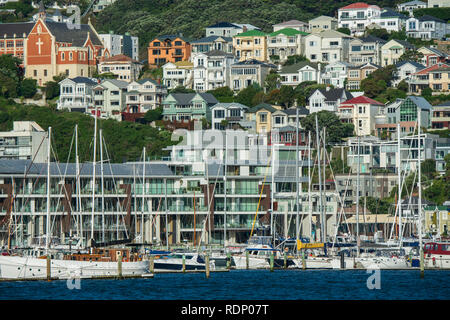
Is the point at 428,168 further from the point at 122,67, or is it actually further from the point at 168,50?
the point at 168,50

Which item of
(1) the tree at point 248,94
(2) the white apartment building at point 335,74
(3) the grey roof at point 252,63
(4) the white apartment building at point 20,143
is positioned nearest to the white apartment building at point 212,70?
(3) the grey roof at point 252,63

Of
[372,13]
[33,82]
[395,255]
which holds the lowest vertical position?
[395,255]

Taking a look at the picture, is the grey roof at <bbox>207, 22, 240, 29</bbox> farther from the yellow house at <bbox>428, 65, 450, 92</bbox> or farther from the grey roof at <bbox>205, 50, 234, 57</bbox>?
the yellow house at <bbox>428, 65, 450, 92</bbox>

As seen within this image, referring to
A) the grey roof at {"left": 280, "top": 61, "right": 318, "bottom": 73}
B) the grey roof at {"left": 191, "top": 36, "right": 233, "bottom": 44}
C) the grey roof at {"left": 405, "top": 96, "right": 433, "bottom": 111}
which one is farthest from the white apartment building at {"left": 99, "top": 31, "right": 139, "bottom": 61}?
the grey roof at {"left": 405, "top": 96, "right": 433, "bottom": 111}

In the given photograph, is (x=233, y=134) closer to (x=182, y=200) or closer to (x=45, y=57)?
(x=182, y=200)

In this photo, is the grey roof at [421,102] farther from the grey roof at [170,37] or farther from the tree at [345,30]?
the grey roof at [170,37]

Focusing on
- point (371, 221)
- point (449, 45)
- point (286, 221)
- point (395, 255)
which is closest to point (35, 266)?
point (395, 255)
